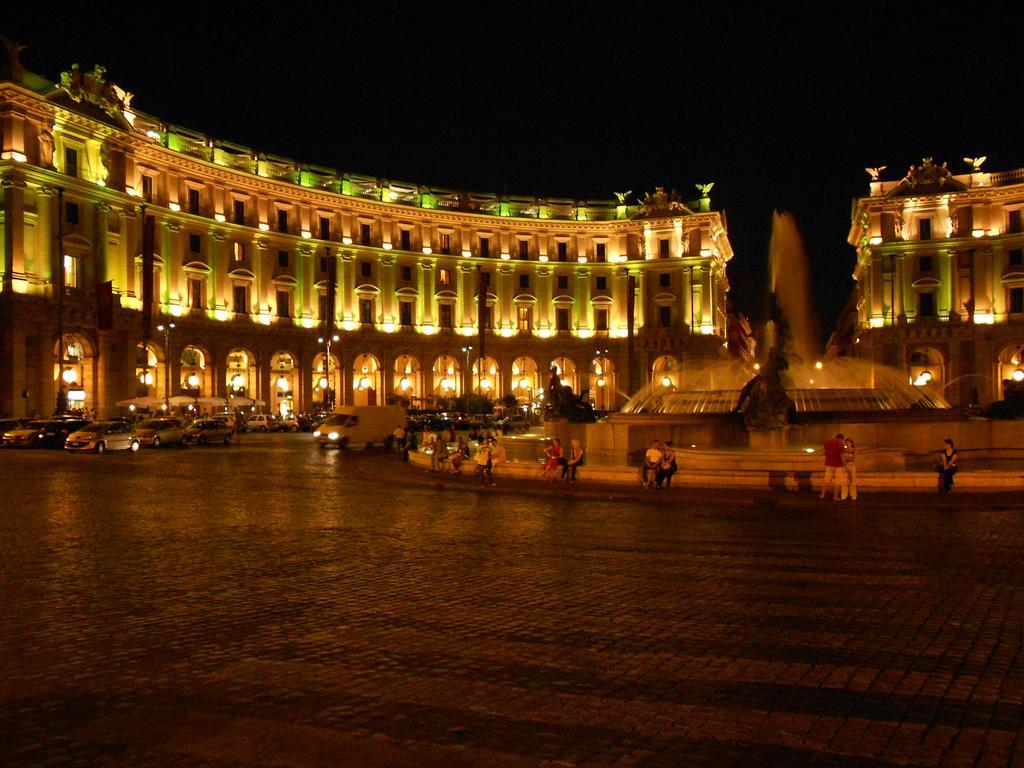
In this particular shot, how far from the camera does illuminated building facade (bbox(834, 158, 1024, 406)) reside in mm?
67188

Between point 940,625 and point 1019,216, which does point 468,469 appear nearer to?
point 940,625

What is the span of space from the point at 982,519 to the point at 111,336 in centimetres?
5007

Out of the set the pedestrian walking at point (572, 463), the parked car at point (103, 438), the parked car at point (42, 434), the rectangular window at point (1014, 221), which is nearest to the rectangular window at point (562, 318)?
the rectangular window at point (1014, 221)

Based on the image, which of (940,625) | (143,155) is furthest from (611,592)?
(143,155)

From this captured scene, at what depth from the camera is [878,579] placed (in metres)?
Result: 10.1

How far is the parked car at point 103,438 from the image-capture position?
34.5 meters

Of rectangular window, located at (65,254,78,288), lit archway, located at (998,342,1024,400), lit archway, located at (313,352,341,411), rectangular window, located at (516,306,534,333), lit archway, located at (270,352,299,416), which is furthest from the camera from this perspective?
rectangular window, located at (516,306,534,333)

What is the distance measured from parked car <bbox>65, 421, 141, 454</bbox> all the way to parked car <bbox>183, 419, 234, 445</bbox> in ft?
17.1

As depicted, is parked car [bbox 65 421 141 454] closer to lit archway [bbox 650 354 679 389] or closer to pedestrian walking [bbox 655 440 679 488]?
pedestrian walking [bbox 655 440 679 488]

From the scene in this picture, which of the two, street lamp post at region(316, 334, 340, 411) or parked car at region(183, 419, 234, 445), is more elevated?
street lamp post at region(316, 334, 340, 411)

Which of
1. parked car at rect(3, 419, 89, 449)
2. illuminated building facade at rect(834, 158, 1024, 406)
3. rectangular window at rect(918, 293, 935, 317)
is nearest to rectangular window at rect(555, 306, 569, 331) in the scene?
illuminated building facade at rect(834, 158, 1024, 406)

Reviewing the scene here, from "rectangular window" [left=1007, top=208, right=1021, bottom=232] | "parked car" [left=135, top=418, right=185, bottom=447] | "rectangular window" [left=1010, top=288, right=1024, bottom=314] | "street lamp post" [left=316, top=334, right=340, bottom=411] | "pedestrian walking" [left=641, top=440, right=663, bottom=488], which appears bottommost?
"pedestrian walking" [left=641, top=440, right=663, bottom=488]

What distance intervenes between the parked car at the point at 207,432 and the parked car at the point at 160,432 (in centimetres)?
60

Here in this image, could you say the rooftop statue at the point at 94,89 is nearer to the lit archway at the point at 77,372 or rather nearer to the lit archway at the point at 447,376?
the lit archway at the point at 77,372
